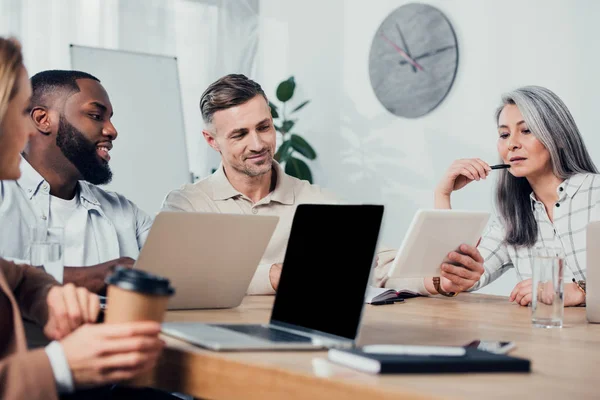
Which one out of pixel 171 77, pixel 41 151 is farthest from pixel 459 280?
pixel 171 77

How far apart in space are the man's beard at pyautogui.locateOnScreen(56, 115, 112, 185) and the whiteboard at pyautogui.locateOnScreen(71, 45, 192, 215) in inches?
40.6

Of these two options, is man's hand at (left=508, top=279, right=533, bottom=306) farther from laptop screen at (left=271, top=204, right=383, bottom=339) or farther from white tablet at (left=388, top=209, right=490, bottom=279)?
laptop screen at (left=271, top=204, right=383, bottom=339)

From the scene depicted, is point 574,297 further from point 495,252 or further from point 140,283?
point 140,283

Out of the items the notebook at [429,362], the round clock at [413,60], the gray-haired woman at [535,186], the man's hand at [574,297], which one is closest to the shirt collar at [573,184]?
the gray-haired woman at [535,186]

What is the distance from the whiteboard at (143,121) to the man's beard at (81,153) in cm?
103

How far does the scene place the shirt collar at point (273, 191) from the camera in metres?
2.63

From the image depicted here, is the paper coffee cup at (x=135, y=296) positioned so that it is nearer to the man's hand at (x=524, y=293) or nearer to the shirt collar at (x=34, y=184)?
the man's hand at (x=524, y=293)

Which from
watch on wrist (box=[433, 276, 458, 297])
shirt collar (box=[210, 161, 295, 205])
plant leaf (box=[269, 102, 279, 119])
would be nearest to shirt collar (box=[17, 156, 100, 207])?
shirt collar (box=[210, 161, 295, 205])

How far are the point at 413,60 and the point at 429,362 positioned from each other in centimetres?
374

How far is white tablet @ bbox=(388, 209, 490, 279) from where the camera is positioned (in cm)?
183

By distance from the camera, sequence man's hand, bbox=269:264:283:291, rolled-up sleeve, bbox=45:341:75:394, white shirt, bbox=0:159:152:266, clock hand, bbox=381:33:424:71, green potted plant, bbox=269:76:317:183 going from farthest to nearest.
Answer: green potted plant, bbox=269:76:317:183 < clock hand, bbox=381:33:424:71 < white shirt, bbox=0:159:152:266 < man's hand, bbox=269:264:283:291 < rolled-up sleeve, bbox=45:341:75:394

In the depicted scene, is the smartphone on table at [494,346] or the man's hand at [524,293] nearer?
the smartphone on table at [494,346]

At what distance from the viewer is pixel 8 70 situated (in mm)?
1212

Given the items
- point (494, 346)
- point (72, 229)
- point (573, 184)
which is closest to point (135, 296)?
point (494, 346)
